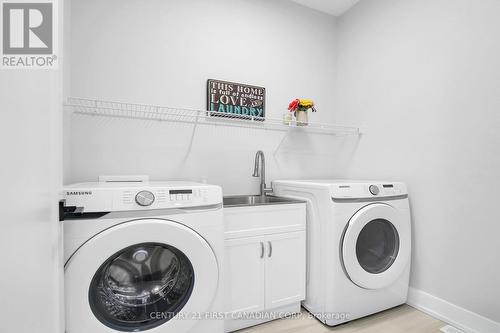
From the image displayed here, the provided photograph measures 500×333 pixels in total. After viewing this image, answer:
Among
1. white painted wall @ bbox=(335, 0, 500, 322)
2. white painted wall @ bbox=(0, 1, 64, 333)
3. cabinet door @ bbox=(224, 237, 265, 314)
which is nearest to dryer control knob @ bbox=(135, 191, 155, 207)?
white painted wall @ bbox=(0, 1, 64, 333)

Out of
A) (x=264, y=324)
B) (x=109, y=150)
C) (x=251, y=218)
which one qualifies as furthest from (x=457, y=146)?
(x=109, y=150)

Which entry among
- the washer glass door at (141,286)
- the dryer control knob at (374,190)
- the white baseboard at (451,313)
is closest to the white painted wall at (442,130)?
the white baseboard at (451,313)

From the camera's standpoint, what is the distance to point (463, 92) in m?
1.58

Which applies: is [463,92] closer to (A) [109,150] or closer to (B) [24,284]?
(B) [24,284]

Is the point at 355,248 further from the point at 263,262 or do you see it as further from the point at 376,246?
the point at 263,262

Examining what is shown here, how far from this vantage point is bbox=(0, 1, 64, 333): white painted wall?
0.49m

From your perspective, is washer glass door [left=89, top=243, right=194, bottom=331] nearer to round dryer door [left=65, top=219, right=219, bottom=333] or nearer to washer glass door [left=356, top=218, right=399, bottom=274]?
round dryer door [left=65, top=219, right=219, bottom=333]

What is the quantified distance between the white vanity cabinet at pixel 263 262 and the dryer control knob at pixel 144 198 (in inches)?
18.8

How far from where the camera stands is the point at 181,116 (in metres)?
1.92

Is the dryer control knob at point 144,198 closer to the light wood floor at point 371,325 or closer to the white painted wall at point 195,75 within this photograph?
the white painted wall at point 195,75

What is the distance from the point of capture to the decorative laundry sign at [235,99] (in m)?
2.00

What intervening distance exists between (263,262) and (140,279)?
28.8 inches

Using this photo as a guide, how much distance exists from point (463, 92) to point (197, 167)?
1875 millimetres

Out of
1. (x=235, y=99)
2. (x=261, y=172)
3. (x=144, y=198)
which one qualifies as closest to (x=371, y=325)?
(x=261, y=172)
